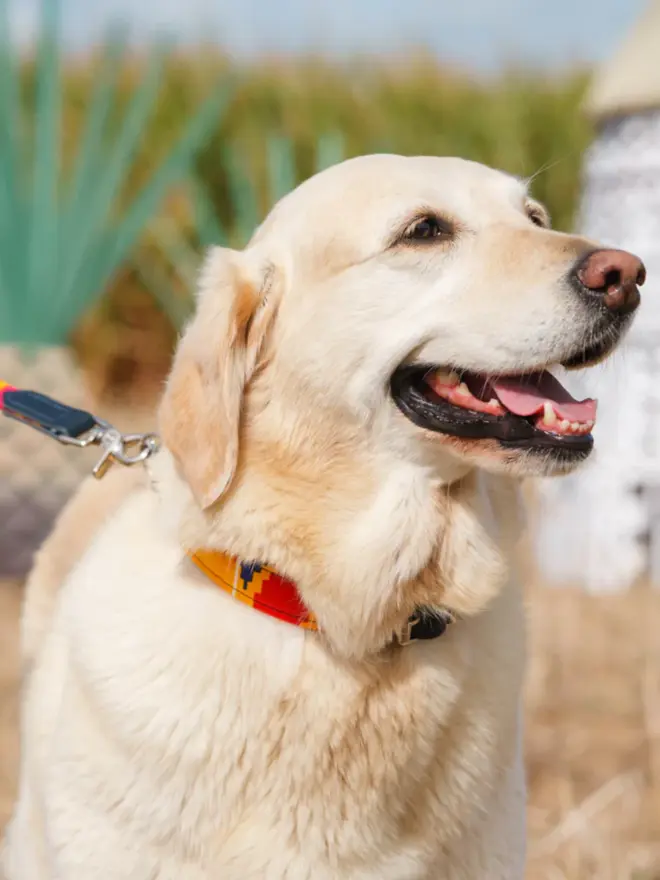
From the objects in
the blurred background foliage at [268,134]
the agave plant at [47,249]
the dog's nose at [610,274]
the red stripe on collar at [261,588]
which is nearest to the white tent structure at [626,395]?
the agave plant at [47,249]

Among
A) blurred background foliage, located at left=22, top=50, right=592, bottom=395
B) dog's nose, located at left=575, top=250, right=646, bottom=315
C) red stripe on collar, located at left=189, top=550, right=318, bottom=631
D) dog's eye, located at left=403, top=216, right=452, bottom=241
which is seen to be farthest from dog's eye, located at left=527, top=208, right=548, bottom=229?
blurred background foliage, located at left=22, top=50, right=592, bottom=395

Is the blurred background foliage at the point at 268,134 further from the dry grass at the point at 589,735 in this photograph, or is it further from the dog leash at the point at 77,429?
the dog leash at the point at 77,429

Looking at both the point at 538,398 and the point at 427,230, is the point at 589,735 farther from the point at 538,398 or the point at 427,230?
the point at 427,230

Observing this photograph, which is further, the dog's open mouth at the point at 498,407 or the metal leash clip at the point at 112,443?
the metal leash clip at the point at 112,443

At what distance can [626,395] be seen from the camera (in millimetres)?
5098

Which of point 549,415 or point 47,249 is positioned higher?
point 549,415

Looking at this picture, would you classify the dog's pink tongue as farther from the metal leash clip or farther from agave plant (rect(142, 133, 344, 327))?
agave plant (rect(142, 133, 344, 327))

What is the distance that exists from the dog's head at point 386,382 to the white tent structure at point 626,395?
10.4ft

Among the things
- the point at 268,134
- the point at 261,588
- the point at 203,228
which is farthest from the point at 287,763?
the point at 268,134

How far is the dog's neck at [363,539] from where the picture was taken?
1877mm

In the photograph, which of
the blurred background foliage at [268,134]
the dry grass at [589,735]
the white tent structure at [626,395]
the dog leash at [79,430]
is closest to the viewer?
the dog leash at [79,430]

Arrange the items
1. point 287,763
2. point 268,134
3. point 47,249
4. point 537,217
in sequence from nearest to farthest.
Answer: point 287,763
point 537,217
point 47,249
point 268,134

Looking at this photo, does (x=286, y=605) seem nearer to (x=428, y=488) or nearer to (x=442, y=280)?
(x=428, y=488)

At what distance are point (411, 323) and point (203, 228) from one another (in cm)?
629
